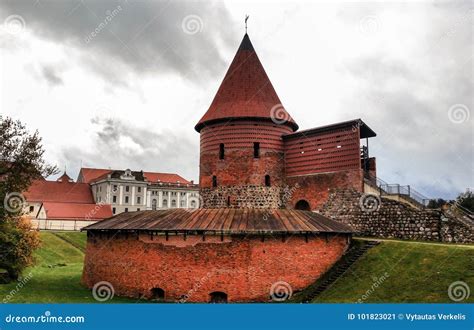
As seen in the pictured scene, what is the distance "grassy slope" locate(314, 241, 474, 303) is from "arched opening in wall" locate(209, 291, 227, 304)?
11.9 ft

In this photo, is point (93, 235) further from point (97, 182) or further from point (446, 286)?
point (97, 182)

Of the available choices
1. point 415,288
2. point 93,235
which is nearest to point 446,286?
point 415,288

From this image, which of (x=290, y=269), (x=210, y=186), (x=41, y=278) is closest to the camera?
(x=290, y=269)

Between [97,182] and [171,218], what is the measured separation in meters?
48.9

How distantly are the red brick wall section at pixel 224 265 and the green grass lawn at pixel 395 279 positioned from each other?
1.25 meters

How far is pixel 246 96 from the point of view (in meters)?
24.2

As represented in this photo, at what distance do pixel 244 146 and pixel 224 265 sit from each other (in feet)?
26.9

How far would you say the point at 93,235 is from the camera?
2044 cm

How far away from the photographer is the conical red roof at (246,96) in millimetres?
23594

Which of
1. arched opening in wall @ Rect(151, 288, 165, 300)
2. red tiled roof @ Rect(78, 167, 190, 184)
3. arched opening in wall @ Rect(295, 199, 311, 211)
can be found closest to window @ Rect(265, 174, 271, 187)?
arched opening in wall @ Rect(295, 199, 311, 211)

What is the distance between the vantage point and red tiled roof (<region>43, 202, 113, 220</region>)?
47938 millimetres

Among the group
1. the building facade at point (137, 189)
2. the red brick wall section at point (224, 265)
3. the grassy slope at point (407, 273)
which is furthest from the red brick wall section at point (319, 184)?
the building facade at point (137, 189)

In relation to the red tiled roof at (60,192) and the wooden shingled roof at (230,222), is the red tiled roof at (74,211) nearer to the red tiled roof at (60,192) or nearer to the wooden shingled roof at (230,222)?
the red tiled roof at (60,192)

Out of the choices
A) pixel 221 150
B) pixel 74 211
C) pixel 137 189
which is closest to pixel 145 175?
pixel 137 189
